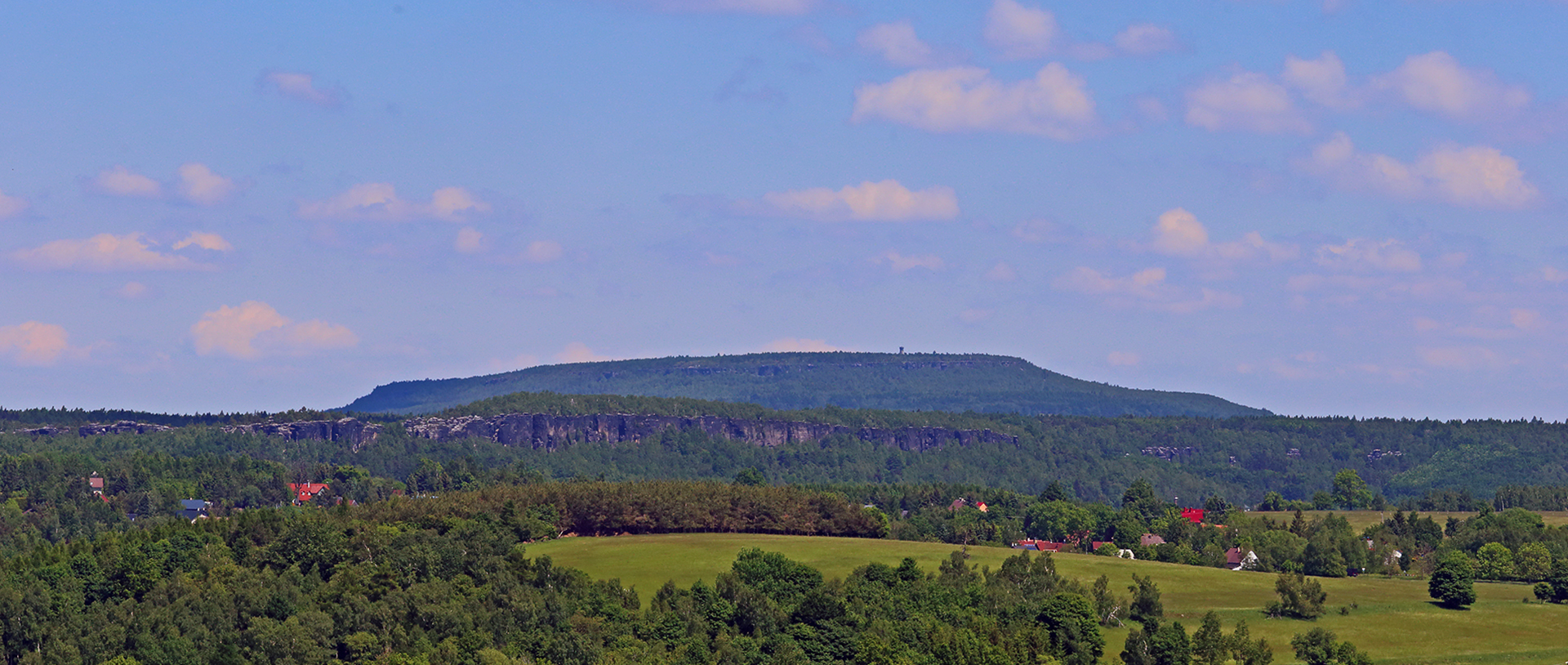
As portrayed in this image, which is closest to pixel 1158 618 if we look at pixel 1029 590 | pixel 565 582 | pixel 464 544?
pixel 1029 590

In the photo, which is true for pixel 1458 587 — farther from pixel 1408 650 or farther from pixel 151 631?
→ pixel 151 631

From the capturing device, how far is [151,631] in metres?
163

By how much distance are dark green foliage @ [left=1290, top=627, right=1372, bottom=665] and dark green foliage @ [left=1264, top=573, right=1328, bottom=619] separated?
14.5 meters

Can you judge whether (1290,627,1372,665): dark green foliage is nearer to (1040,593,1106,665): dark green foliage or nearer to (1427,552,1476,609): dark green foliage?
(1040,593,1106,665): dark green foliage

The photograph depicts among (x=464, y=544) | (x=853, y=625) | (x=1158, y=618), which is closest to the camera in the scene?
Result: (x=853, y=625)

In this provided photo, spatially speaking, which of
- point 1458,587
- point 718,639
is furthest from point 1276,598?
point 718,639

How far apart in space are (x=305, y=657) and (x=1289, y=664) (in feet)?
275

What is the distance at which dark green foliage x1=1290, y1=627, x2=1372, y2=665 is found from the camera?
529 ft

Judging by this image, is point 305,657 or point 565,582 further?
point 565,582

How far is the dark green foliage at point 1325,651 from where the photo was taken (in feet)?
529

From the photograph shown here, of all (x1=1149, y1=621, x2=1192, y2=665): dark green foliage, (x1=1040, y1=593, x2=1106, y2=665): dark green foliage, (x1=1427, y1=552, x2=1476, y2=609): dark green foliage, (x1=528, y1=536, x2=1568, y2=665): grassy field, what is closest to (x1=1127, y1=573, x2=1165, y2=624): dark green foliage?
(x1=528, y1=536, x2=1568, y2=665): grassy field

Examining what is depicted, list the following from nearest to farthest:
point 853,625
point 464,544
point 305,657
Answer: point 305,657 → point 853,625 → point 464,544

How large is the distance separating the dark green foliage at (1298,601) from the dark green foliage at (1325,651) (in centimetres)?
1453

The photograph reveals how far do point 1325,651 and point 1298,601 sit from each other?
74.5 ft
